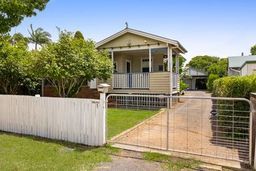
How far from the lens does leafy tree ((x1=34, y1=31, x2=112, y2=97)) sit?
36.6 feet

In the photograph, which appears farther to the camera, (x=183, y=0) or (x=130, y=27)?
(x=130, y=27)

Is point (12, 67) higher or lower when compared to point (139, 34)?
lower

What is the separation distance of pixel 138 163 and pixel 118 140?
1813 mm

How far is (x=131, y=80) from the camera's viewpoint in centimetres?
1588

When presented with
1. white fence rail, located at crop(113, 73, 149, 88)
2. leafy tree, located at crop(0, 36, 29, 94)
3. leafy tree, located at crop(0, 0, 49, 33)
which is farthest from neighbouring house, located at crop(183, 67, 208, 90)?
leafy tree, located at crop(0, 0, 49, 33)

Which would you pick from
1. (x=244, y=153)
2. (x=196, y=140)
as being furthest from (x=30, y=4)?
(x=244, y=153)

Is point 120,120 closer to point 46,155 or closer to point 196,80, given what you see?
point 46,155

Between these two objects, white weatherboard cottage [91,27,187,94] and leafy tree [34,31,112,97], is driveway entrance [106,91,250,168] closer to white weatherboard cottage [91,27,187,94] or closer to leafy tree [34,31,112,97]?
leafy tree [34,31,112,97]

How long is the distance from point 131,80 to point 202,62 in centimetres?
4942

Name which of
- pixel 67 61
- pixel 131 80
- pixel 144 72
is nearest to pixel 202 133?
pixel 67 61

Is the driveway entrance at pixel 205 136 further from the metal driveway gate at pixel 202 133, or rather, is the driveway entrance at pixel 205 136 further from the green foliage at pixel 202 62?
the green foliage at pixel 202 62

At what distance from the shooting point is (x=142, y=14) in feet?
48.1

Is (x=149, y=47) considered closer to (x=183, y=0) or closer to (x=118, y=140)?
(x=183, y=0)

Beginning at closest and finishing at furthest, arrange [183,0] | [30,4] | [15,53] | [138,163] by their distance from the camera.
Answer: [138,163] → [30,4] → [183,0] → [15,53]
